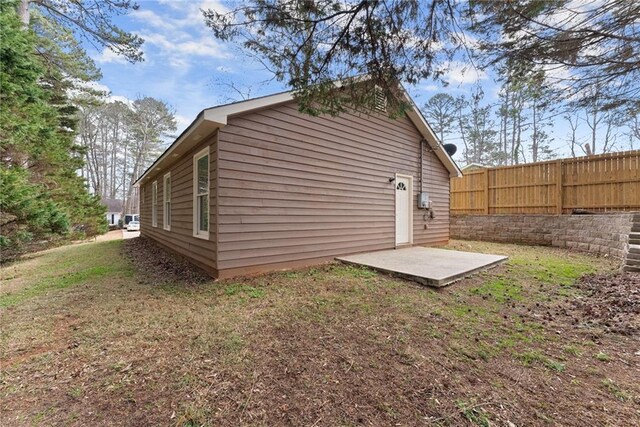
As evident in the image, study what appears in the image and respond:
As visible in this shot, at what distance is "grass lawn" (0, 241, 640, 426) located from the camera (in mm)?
1814

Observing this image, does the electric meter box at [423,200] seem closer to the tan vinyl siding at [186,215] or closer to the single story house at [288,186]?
the single story house at [288,186]

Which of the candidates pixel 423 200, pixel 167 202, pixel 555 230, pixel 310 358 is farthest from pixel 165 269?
pixel 555 230

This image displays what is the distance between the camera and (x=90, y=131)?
2414cm

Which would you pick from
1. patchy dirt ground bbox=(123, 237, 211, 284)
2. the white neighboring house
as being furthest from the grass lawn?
the white neighboring house

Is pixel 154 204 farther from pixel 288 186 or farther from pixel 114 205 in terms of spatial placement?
pixel 114 205

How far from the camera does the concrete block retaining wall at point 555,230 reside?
6.82m

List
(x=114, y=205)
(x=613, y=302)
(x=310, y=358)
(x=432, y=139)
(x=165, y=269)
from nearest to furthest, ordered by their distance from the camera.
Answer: (x=310, y=358)
(x=613, y=302)
(x=165, y=269)
(x=432, y=139)
(x=114, y=205)

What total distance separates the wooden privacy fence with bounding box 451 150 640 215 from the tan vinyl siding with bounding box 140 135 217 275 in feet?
33.6

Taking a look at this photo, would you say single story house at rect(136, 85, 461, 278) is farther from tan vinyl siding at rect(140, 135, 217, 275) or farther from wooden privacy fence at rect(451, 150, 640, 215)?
wooden privacy fence at rect(451, 150, 640, 215)

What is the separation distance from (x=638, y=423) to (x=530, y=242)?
913 cm

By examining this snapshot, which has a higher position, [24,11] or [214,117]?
[24,11]

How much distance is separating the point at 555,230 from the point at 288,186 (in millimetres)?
8823

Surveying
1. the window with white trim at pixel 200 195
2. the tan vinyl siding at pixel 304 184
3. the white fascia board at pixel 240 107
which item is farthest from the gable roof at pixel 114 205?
the white fascia board at pixel 240 107

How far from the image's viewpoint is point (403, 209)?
26.6 feet
